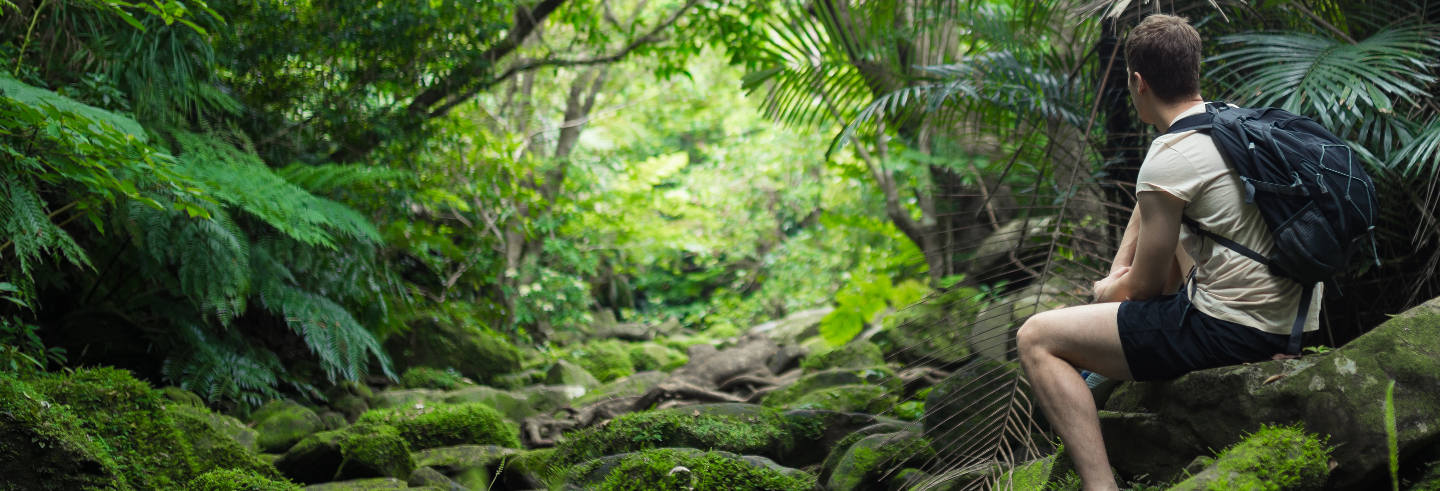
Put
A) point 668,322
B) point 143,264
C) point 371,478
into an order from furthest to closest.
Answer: point 668,322 < point 143,264 < point 371,478

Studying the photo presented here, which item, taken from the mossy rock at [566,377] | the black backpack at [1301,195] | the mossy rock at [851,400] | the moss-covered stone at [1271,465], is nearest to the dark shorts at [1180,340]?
the black backpack at [1301,195]

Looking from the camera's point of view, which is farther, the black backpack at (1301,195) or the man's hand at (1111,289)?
the man's hand at (1111,289)

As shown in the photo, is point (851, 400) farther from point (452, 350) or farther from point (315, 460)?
point (452, 350)

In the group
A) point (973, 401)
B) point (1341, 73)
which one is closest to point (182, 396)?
point (973, 401)

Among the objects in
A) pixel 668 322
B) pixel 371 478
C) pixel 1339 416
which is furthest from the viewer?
pixel 668 322

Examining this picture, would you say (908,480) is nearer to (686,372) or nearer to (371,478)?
(371,478)

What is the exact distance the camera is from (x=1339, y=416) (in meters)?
2.34

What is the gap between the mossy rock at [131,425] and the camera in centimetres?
342

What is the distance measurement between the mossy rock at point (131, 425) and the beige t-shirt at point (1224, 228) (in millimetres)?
3585

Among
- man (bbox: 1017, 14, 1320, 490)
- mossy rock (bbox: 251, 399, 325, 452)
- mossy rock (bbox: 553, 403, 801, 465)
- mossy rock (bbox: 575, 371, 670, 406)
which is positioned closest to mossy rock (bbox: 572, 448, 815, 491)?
mossy rock (bbox: 553, 403, 801, 465)

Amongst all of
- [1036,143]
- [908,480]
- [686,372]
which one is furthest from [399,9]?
[908,480]

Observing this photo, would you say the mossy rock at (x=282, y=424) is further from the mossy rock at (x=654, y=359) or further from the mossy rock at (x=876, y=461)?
the mossy rock at (x=654, y=359)

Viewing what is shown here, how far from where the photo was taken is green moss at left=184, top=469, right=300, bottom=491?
3291 mm

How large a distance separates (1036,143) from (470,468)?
10.9 feet
